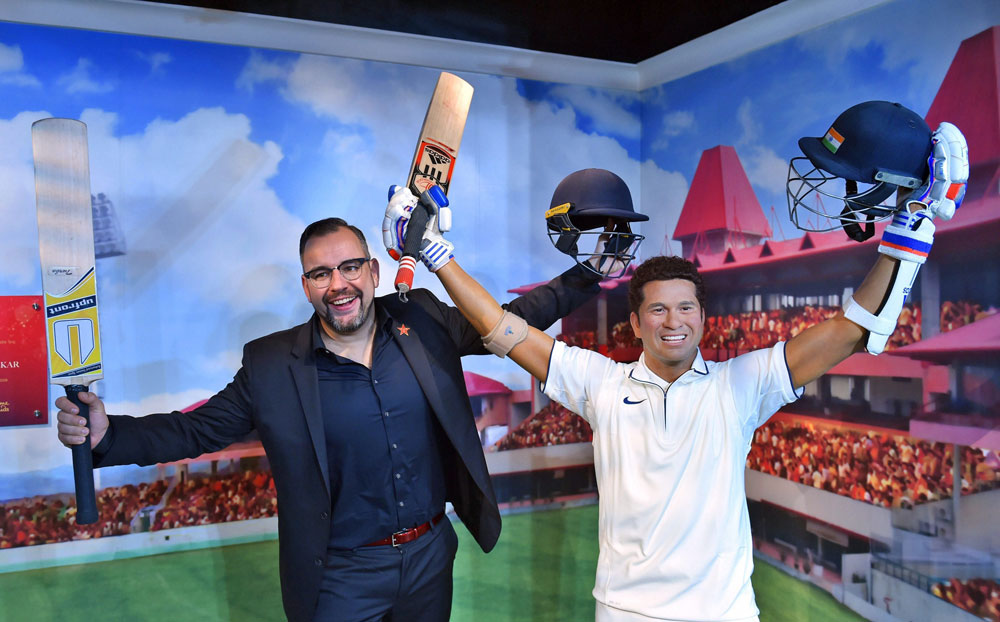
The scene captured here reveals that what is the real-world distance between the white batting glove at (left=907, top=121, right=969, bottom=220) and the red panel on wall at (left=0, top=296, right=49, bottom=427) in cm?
298

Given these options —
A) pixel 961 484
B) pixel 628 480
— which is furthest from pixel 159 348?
pixel 961 484

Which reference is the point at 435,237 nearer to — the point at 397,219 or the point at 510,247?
the point at 397,219

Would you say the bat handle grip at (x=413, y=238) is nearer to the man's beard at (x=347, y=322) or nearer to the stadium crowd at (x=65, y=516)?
the man's beard at (x=347, y=322)

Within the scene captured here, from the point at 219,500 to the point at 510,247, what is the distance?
173 cm

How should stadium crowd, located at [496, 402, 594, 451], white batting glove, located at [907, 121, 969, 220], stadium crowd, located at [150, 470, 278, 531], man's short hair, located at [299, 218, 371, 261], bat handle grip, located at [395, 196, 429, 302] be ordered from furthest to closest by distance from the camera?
stadium crowd, located at [496, 402, 594, 451] < stadium crowd, located at [150, 470, 278, 531] < man's short hair, located at [299, 218, 371, 261] < bat handle grip, located at [395, 196, 429, 302] < white batting glove, located at [907, 121, 969, 220]

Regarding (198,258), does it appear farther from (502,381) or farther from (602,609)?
(602,609)

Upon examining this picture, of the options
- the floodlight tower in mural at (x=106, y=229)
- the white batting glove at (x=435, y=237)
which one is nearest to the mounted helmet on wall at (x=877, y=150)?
the white batting glove at (x=435, y=237)

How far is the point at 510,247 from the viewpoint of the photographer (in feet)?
11.5

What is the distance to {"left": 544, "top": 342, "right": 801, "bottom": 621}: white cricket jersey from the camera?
2012mm

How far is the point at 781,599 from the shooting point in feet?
9.76

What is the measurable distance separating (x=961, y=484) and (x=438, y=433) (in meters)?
1.71

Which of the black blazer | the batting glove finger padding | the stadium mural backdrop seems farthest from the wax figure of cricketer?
the stadium mural backdrop

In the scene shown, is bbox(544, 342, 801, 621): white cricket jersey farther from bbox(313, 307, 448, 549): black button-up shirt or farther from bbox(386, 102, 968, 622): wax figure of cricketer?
bbox(313, 307, 448, 549): black button-up shirt

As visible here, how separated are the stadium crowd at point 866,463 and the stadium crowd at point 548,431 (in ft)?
2.93
